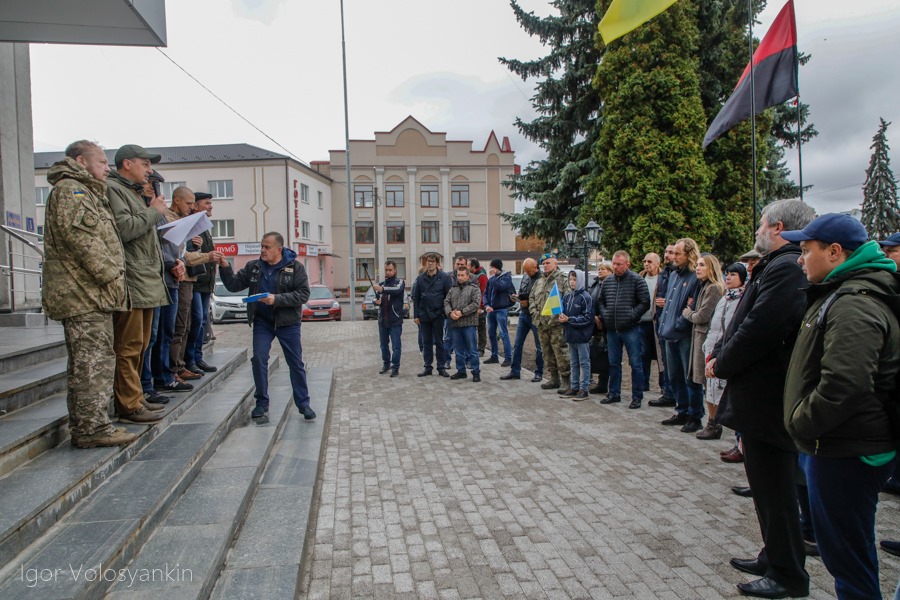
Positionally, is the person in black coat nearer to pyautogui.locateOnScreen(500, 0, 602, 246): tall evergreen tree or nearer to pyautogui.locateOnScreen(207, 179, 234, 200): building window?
pyautogui.locateOnScreen(500, 0, 602, 246): tall evergreen tree

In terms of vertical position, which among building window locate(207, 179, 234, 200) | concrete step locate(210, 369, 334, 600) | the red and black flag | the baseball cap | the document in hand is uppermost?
building window locate(207, 179, 234, 200)

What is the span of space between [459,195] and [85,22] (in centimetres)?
4159

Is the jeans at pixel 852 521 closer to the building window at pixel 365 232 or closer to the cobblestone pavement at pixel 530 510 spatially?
the cobblestone pavement at pixel 530 510

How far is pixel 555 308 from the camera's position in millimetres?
8211

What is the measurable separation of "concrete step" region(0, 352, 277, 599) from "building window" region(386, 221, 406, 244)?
1683 inches

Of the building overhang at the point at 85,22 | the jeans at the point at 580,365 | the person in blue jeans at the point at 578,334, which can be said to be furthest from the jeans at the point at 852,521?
the building overhang at the point at 85,22

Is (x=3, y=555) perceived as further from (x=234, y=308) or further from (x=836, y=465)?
(x=234, y=308)

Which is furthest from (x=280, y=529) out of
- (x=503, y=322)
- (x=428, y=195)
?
(x=428, y=195)

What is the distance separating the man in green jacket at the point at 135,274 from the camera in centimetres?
411

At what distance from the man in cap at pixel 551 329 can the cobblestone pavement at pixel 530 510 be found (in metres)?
1.30

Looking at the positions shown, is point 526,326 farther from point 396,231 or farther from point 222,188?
point 396,231

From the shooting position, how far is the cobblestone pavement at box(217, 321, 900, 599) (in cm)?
319

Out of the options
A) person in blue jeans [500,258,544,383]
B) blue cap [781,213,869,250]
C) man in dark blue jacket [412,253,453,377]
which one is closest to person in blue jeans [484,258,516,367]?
person in blue jeans [500,258,544,383]

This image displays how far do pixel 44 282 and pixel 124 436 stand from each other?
3.61 feet
